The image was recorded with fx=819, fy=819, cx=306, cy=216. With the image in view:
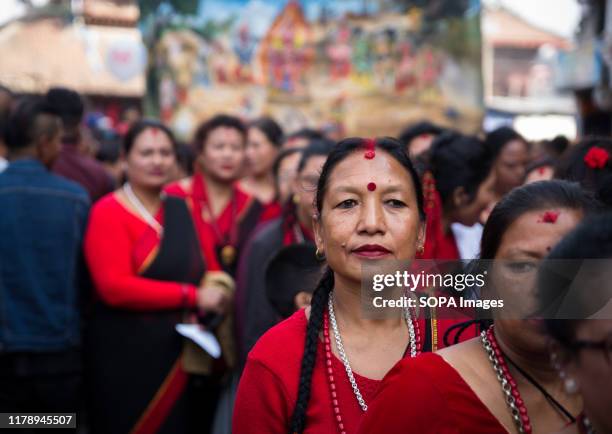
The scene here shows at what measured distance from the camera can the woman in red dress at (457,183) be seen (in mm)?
3795

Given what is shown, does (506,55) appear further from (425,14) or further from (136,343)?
(136,343)

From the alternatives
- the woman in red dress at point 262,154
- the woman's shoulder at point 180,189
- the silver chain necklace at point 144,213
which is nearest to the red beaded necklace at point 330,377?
the silver chain necklace at point 144,213

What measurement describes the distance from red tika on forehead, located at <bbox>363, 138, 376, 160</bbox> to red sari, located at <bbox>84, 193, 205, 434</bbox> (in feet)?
6.94

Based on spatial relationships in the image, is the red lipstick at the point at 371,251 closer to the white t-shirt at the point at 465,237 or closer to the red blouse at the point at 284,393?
the red blouse at the point at 284,393

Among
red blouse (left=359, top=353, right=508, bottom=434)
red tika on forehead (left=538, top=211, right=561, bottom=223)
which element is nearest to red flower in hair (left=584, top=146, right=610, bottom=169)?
red tika on forehead (left=538, top=211, right=561, bottom=223)

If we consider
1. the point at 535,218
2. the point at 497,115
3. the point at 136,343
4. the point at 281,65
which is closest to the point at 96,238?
the point at 136,343

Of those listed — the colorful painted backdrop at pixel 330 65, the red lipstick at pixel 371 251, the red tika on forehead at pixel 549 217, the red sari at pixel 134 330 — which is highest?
the colorful painted backdrop at pixel 330 65

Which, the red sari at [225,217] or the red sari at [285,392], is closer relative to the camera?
the red sari at [285,392]

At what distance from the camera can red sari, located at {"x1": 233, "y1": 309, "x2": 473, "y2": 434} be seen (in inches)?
81.2

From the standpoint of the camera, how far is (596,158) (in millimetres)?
2961

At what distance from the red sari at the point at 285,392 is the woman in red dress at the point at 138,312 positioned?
6.82 feet

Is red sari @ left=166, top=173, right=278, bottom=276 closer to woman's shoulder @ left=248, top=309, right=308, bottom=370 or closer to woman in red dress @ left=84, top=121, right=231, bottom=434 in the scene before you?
woman in red dress @ left=84, top=121, right=231, bottom=434

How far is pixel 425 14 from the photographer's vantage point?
472 inches

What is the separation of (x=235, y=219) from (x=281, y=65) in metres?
7.59
